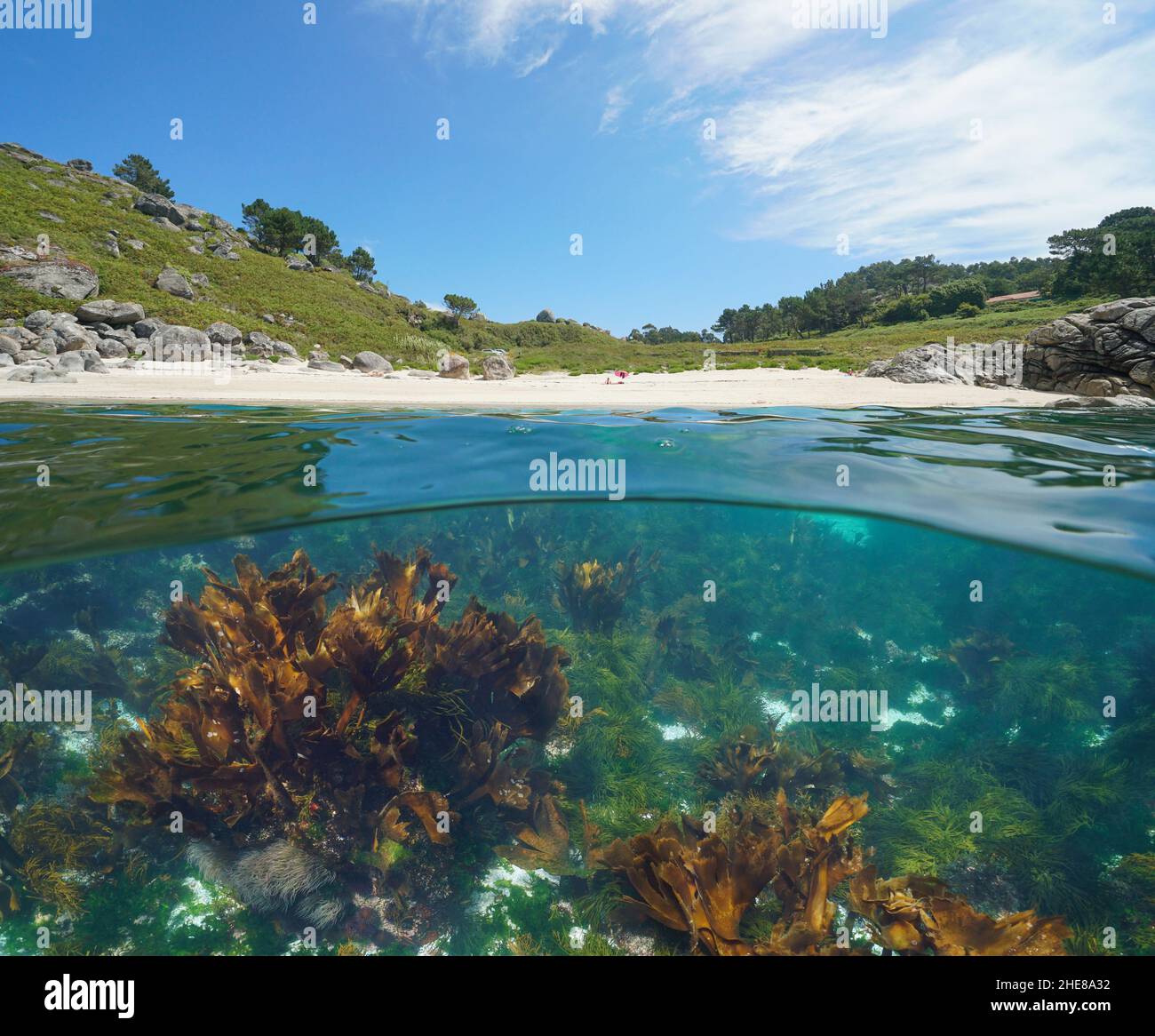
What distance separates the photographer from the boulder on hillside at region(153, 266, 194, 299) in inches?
1077

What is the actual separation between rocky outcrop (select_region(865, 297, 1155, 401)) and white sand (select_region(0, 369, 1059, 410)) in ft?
1.92

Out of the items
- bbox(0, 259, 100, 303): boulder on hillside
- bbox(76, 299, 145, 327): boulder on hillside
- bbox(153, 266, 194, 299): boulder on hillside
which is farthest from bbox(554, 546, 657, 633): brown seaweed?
bbox(153, 266, 194, 299): boulder on hillside

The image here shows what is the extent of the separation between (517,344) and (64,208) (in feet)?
96.1

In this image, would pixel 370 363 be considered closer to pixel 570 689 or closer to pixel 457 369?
pixel 457 369

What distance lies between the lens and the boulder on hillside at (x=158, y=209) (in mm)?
41125

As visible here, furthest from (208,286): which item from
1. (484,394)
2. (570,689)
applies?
(570,689)

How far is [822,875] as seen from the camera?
12.0 feet

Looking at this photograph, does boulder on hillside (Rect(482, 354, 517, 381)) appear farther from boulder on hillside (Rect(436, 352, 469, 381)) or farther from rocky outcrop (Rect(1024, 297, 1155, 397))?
rocky outcrop (Rect(1024, 297, 1155, 397))

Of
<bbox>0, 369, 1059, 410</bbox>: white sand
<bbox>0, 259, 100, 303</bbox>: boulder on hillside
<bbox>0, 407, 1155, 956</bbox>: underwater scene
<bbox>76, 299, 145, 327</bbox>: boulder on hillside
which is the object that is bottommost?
<bbox>0, 407, 1155, 956</bbox>: underwater scene

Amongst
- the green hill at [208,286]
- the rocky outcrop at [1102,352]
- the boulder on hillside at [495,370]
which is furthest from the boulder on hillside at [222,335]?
the rocky outcrop at [1102,352]

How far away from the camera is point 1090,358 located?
11.2 metres
